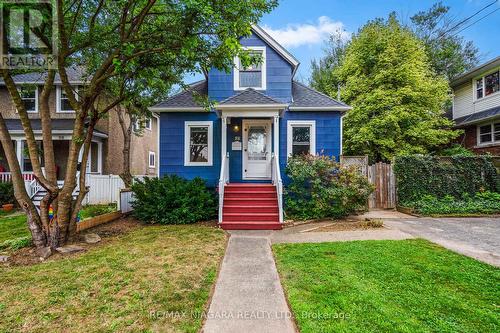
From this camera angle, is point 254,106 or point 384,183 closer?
point 254,106

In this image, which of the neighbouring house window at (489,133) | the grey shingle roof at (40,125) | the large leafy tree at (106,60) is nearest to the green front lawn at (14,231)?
the large leafy tree at (106,60)

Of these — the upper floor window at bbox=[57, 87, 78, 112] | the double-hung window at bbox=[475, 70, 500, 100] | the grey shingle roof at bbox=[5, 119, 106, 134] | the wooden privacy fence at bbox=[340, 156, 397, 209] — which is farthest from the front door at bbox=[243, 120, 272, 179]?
the double-hung window at bbox=[475, 70, 500, 100]

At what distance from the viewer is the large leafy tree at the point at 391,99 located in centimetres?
1288

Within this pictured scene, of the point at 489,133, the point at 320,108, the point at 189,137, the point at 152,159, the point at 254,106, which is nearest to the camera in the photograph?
the point at 254,106

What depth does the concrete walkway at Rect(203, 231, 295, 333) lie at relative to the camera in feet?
8.37

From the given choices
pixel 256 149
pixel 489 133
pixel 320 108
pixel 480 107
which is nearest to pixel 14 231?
pixel 256 149

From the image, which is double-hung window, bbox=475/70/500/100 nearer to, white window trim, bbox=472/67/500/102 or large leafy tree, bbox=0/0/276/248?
white window trim, bbox=472/67/500/102

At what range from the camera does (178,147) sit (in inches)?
365

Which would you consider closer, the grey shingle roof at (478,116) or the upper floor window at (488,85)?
the grey shingle roof at (478,116)

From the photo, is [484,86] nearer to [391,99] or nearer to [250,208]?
[391,99]

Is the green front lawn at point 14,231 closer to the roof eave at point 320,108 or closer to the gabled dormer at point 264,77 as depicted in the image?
the gabled dormer at point 264,77

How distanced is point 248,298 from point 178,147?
7.15m

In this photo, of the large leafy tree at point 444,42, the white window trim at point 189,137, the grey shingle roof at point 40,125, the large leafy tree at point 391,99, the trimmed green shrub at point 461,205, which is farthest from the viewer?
the large leafy tree at point 444,42

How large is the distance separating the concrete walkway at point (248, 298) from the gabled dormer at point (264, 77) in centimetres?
638
